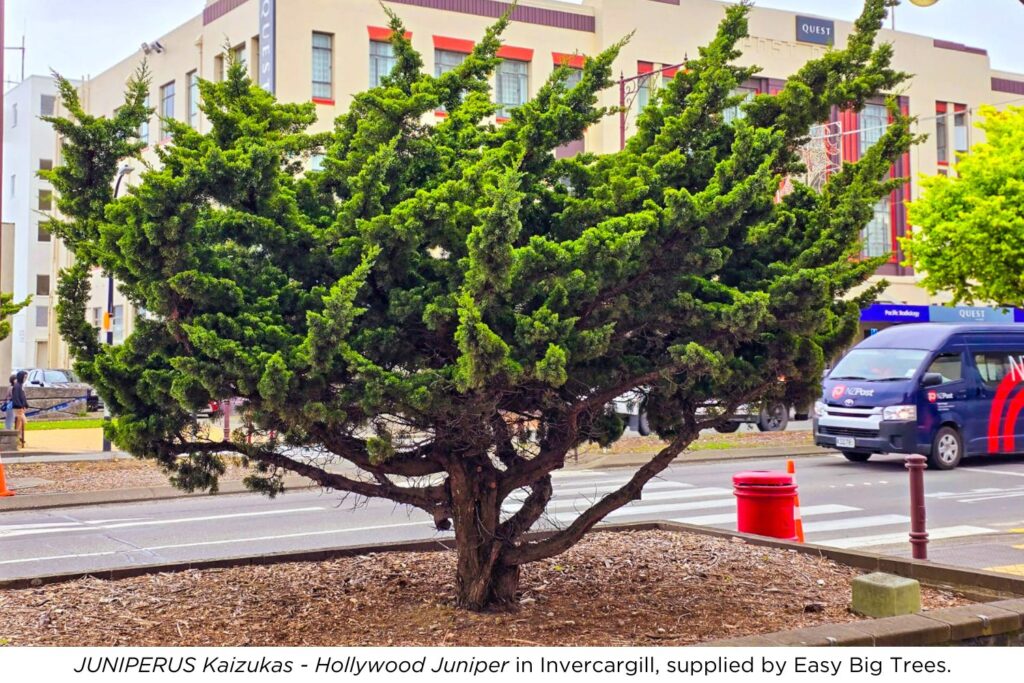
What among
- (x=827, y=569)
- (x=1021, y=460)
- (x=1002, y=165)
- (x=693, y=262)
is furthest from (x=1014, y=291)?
(x=693, y=262)

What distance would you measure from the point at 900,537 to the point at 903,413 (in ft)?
20.9

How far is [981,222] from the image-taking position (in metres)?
29.8

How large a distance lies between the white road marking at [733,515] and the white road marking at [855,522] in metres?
0.52

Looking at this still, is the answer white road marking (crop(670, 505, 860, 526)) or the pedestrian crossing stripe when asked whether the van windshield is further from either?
the pedestrian crossing stripe

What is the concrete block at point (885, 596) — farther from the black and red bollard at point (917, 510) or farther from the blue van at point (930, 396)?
the blue van at point (930, 396)

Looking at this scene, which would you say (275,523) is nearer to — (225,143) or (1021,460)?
(225,143)

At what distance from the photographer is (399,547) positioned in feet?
24.8

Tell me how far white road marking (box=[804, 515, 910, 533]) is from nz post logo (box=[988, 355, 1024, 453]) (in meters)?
6.59

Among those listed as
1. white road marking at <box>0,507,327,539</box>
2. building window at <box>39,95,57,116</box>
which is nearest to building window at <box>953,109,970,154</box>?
white road marking at <box>0,507,327,539</box>

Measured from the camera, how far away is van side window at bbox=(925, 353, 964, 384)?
17.8m

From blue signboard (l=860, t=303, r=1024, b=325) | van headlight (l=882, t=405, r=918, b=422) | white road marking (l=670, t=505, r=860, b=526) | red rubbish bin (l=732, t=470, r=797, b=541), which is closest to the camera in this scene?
red rubbish bin (l=732, t=470, r=797, b=541)

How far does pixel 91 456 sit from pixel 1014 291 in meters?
24.1

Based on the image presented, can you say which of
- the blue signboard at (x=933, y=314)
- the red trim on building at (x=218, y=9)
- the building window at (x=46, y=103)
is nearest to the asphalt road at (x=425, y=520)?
the red trim on building at (x=218, y=9)

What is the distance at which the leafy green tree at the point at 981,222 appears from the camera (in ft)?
97.1
